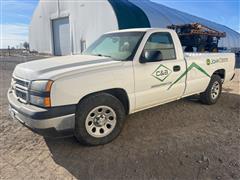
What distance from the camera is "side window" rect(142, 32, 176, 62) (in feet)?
13.1

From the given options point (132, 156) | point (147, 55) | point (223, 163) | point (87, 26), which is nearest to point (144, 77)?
point (147, 55)

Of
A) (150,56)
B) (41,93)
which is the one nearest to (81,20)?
(150,56)

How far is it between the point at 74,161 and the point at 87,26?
74.1ft

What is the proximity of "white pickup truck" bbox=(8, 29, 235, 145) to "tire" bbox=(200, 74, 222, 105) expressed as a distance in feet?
2.49

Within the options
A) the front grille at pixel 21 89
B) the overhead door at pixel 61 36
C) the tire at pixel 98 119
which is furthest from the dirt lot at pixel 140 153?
the overhead door at pixel 61 36

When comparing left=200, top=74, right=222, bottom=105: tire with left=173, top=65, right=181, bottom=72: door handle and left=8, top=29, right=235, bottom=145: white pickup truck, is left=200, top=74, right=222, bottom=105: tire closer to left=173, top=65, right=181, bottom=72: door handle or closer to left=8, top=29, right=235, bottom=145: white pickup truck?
left=8, top=29, right=235, bottom=145: white pickup truck

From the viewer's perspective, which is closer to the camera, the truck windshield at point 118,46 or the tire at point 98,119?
the tire at point 98,119

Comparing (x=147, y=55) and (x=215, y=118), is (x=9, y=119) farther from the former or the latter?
(x=215, y=118)

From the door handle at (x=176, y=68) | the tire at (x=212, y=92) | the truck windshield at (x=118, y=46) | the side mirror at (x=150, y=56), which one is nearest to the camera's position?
the side mirror at (x=150, y=56)

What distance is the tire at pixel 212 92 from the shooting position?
19.0 ft

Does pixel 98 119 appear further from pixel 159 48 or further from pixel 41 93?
pixel 159 48

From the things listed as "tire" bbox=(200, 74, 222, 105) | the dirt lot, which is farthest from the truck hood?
"tire" bbox=(200, 74, 222, 105)

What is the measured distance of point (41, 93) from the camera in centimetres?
307

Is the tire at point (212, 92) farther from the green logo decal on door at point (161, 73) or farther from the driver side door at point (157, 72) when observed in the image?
the green logo decal on door at point (161, 73)
